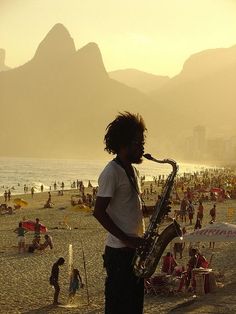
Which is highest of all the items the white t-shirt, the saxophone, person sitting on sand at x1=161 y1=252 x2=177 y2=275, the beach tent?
the white t-shirt

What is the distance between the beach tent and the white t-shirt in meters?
8.54

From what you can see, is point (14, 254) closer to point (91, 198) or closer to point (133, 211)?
point (133, 211)

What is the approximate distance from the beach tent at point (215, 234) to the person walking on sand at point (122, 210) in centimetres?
839

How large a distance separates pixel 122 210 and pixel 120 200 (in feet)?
0.27

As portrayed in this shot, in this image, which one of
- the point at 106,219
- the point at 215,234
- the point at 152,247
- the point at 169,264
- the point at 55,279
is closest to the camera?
the point at 106,219

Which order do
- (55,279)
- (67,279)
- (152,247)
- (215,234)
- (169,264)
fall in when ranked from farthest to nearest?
(67,279), (169,264), (55,279), (215,234), (152,247)

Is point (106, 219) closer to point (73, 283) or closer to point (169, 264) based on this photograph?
point (73, 283)

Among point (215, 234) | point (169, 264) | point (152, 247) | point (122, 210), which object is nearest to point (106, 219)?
point (122, 210)

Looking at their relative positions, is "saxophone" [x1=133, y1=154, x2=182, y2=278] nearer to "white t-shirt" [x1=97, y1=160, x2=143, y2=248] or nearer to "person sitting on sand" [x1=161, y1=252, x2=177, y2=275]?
"white t-shirt" [x1=97, y1=160, x2=143, y2=248]

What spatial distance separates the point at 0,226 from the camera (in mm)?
32938

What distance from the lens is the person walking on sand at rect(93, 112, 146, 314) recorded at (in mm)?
3979

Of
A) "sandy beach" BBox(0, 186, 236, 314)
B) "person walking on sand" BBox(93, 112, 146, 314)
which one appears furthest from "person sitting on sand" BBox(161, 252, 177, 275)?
"person walking on sand" BBox(93, 112, 146, 314)

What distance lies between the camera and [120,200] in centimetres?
405

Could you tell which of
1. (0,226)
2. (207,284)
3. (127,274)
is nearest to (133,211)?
(127,274)
